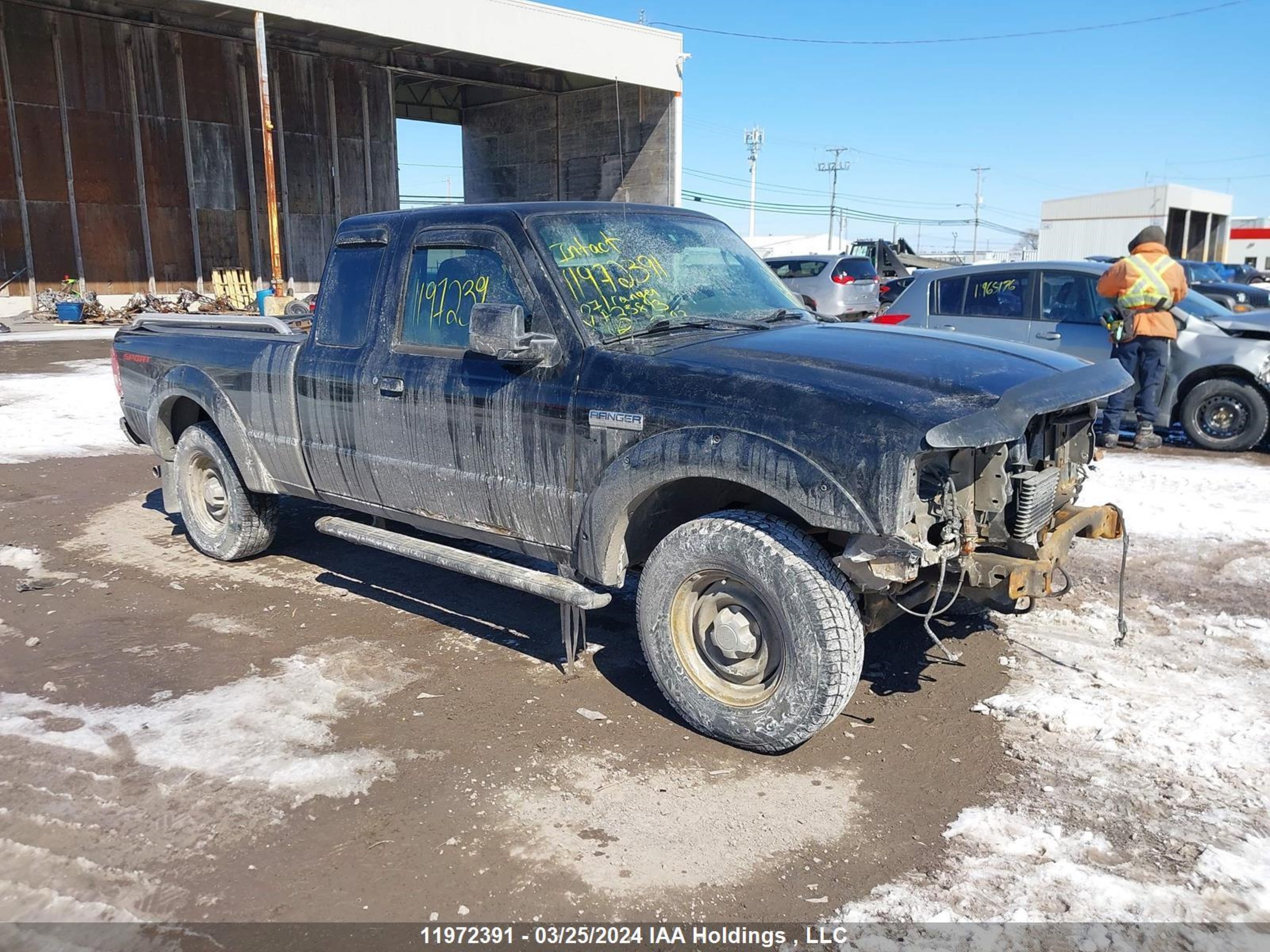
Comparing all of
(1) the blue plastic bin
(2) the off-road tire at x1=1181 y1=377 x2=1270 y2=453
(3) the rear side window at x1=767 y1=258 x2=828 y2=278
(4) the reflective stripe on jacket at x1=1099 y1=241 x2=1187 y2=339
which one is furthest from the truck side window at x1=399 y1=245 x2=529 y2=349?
(1) the blue plastic bin

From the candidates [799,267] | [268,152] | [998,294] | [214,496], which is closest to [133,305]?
[268,152]

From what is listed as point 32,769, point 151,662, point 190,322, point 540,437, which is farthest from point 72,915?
point 190,322

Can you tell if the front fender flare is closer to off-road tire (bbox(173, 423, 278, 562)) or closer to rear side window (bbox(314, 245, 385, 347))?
rear side window (bbox(314, 245, 385, 347))

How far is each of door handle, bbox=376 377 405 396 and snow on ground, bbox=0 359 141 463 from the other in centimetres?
498

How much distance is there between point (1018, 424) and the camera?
3.26 metres

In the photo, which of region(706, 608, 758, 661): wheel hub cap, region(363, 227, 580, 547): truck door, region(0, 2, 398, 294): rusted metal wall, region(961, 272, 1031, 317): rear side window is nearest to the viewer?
region(706, 608, 758, 661): wheel hub cap

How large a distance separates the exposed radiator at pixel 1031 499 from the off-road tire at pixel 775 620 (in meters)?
0.69

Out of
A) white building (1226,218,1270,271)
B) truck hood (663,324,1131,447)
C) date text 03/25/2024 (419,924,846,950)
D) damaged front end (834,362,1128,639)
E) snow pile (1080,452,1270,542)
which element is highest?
white building (1226,218,1270,271)

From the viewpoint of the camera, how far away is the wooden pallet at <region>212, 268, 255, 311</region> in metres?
27.6

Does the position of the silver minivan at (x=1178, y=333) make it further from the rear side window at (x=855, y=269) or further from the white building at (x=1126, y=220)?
the white building at (x=1126, y=220)

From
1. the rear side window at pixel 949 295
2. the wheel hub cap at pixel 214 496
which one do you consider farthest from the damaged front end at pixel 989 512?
the rear side window at pixel 949 295

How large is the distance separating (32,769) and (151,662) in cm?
103

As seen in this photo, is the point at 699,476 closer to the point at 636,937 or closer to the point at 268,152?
the point at 636,937

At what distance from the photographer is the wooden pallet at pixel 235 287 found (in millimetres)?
27625
